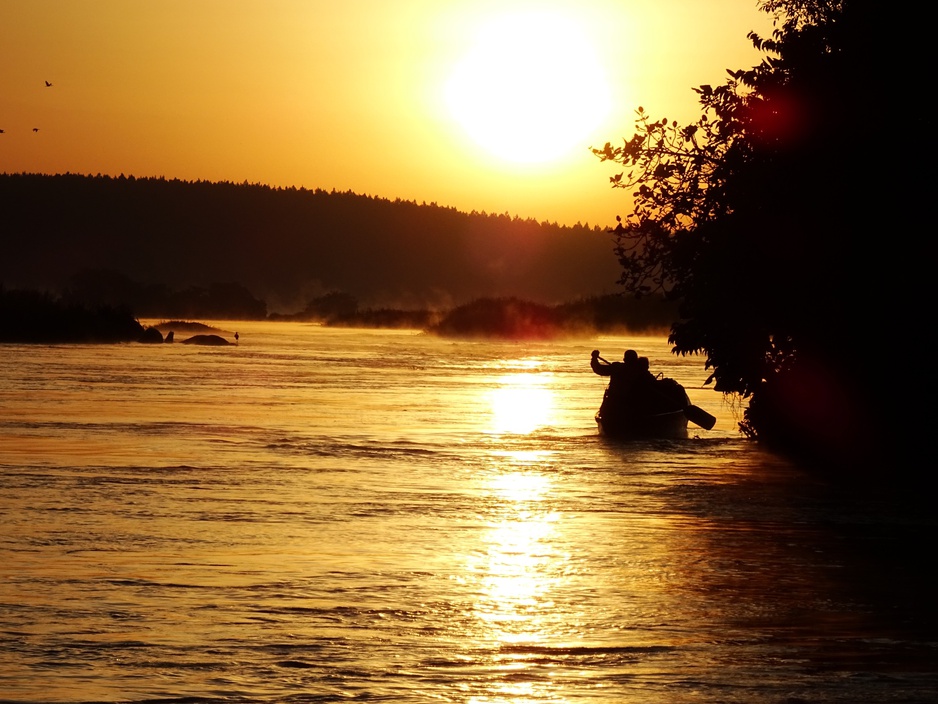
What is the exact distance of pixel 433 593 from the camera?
13477 millimetres

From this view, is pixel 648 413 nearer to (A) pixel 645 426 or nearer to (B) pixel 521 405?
(A) pixel 645 426

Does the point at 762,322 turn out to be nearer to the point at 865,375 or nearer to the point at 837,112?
the point at 865,375

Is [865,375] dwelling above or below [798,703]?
above

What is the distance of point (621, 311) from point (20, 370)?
79.9 metres

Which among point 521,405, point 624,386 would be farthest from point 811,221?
point 521,405

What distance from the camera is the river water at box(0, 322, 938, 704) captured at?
10492 millimetres

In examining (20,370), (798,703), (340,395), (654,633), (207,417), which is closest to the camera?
(798,703)

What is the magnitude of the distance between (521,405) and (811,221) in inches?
697

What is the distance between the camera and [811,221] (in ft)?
80.6

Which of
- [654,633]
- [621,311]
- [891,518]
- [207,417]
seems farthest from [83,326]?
[654,633]

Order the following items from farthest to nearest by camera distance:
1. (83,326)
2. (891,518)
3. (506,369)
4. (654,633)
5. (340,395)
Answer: (83,326) < (506,369) < (340,395) < (891,518) < (654,633)

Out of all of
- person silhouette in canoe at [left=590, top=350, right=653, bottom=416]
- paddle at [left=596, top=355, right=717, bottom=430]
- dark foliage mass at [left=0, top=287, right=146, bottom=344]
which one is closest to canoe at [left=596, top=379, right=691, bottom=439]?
person silhouette in canoe at [left=590, top=350, right=653, bottom=416]

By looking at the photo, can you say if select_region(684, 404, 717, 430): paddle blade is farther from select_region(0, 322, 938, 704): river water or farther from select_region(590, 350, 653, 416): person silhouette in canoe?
select_region(590, 350, 653, 416): person silhouette in canoe

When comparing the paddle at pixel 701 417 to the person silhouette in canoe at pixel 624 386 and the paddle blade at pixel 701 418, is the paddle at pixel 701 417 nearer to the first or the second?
the paddle blade at pixel 701 418
